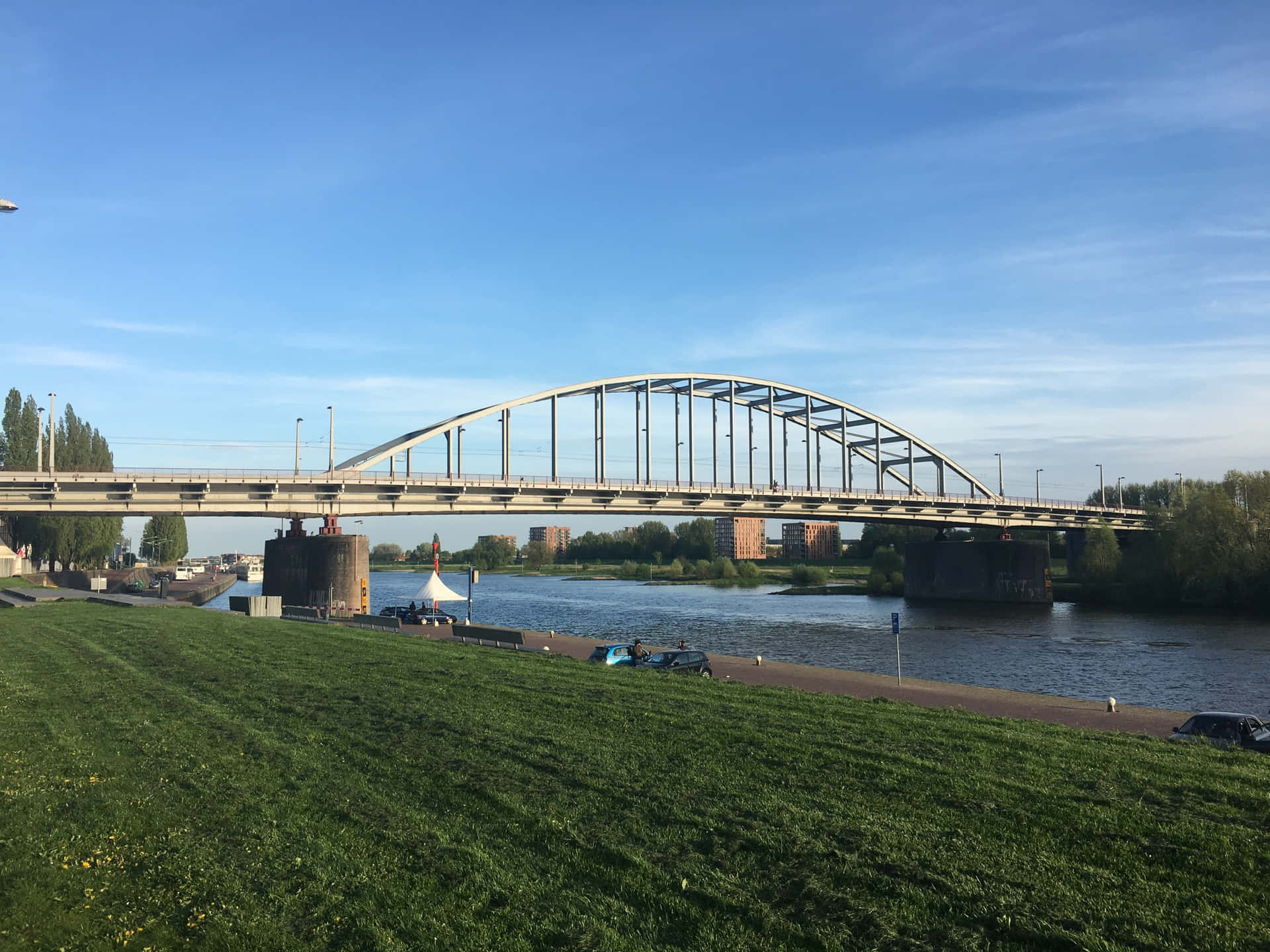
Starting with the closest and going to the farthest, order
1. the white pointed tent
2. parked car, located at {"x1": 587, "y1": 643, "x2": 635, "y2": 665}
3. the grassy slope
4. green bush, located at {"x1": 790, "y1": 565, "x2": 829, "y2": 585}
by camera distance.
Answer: the grassy slope → parked car, located at {"x1": 587, "y1": 643, "x2": 635, "y2": 665} → the white pointed tent → green bush, located at {"x1": 790, "y1": 565, "x2": 829, "y2": 585}

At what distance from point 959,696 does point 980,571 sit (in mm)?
68870

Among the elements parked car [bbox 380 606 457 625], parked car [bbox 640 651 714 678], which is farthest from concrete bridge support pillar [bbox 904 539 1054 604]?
parked car [bbox 640 651 714 678]

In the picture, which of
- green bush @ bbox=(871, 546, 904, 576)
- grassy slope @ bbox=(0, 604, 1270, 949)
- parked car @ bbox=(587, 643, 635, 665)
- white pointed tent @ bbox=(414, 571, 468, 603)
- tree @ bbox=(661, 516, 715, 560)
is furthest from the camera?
tree @ bbox=(661, 516, 715, 560)

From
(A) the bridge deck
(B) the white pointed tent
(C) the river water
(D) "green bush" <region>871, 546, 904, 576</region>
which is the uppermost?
(A) the bridge deck

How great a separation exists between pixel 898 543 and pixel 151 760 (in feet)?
463

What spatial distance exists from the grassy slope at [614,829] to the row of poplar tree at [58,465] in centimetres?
6651

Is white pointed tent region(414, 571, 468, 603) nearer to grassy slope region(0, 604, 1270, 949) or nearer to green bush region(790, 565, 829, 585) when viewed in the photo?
grassy slope region(0, 604, 1270, 949)

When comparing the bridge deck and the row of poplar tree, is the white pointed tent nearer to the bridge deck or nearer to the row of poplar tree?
the bridge deck

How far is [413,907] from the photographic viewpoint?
7.58 m

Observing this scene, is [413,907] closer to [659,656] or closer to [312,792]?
[312,792]

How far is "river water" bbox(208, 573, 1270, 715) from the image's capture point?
110ft

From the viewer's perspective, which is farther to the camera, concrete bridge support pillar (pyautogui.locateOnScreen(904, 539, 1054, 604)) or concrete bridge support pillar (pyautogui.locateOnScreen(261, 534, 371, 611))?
concrete bridge support pillar (pyautogui.locateOnScreen(904, 539, 1054, 604))

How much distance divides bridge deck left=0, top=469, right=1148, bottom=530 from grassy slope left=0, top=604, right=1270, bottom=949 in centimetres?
4134

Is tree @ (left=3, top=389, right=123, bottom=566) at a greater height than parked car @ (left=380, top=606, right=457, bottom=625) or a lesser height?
greater
